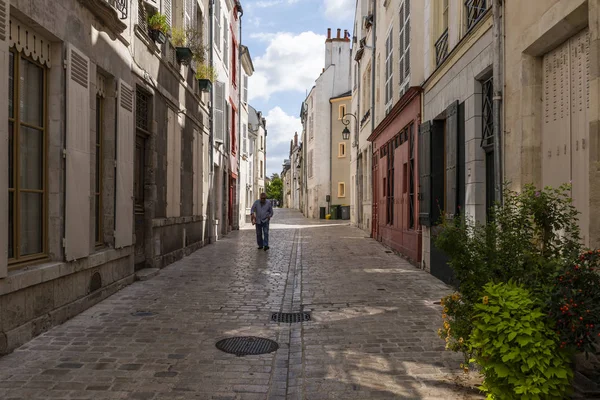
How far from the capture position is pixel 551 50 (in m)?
5.67

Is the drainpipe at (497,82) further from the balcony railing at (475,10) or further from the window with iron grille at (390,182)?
the window with iron grille at (390,182)

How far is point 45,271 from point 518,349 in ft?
14.8

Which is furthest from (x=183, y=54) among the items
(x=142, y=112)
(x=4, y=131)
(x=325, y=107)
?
(x=325, y=107)

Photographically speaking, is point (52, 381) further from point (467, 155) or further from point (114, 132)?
point (467, 155)

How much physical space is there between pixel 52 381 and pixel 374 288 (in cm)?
533

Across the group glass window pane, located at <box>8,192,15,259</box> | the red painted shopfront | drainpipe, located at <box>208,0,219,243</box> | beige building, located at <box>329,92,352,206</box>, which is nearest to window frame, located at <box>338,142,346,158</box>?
beige building, located at <box>329,92,352,206</box>

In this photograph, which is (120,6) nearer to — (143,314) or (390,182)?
(143,314)

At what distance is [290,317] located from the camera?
6480mm

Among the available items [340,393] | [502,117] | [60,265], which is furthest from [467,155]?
[60,265]

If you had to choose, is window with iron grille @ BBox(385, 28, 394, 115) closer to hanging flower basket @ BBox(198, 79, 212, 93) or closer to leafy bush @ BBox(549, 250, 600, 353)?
hanging flower basket @ BBox(198, 79, 212, 93)

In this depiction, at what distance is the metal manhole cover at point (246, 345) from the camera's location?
16.3 ft

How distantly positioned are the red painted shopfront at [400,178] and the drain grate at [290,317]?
509cm

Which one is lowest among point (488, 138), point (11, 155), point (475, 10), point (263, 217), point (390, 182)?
point (263, 217)

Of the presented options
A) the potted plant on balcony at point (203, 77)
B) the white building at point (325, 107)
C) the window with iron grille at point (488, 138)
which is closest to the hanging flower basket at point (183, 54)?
the potted plant on balcony at point (203, 77)
